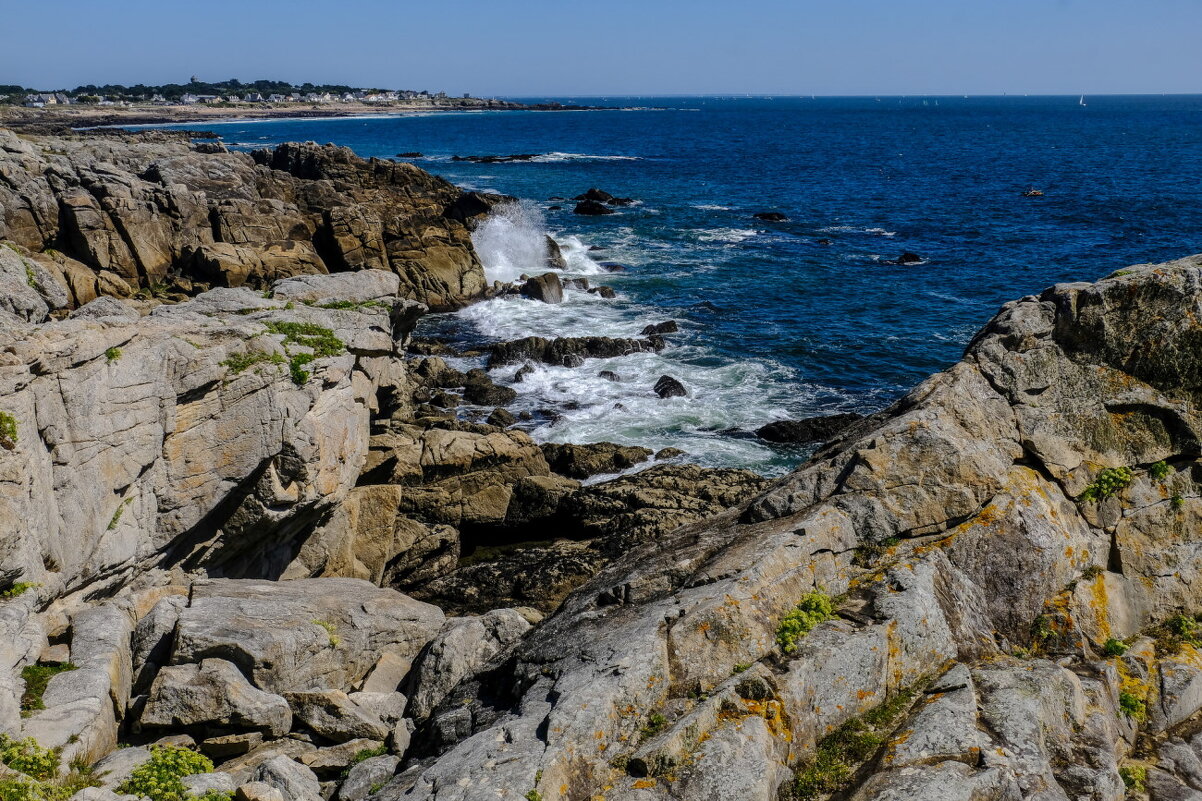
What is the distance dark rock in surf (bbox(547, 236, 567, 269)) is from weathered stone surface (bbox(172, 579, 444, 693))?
42715 mm

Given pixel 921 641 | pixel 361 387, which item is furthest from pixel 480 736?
pixel 361 387

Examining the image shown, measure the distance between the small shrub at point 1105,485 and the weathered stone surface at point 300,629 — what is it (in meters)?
10.2

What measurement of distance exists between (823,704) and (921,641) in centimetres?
150

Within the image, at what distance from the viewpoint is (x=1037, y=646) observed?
1027cm

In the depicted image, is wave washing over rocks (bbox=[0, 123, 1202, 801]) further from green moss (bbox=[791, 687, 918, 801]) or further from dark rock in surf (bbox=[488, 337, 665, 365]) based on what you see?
dark rock in surf (bbox=[488, 337, 665, 365])

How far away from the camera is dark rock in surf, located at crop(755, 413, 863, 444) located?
1192 inches

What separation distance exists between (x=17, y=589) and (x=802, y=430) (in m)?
23.7

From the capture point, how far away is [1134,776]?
8.86 m

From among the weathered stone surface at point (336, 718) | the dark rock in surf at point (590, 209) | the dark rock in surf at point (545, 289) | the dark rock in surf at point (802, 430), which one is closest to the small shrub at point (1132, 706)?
the weathered stone surface at point (336, 718)

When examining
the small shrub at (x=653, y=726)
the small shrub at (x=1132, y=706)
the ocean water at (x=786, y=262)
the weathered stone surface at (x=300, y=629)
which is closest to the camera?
the small shrub at (x=653, y=726)

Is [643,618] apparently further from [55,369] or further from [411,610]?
[55,369]

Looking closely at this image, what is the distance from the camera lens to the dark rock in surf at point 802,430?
30266 mm

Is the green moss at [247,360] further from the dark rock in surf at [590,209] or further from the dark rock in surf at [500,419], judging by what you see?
the dark rock in surf at [590,209]

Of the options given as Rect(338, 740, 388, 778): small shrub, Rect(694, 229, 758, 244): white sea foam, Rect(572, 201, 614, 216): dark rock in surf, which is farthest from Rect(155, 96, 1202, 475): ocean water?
Rect(338, 740, 388, 778): small shrub
